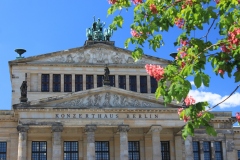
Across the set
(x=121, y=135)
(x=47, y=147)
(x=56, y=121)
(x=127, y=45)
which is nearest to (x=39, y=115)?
(x=56, y=121)

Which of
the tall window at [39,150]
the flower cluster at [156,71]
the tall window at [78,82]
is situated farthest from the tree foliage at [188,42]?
the tall window at [78,82]

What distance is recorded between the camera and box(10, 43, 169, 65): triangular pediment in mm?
43500

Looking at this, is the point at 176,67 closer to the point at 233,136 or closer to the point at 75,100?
the point at 75,100

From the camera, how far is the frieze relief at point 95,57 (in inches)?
1725

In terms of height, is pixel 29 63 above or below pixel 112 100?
above

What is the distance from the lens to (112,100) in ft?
124

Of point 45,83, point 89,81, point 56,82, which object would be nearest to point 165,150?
point 89,81

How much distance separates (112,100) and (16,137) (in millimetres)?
8573

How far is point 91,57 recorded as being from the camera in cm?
4447

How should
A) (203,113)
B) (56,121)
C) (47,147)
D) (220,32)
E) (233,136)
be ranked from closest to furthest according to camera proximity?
(203,113) < (220,32) < (56,121) < (47,147) < (233,136)

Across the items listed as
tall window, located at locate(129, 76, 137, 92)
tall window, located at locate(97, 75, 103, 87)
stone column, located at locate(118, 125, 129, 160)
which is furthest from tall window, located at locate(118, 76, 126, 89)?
stone column, located at locate(118, 125, 129, 160)

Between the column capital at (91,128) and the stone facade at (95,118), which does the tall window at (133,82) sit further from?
the column capital at (91,128)

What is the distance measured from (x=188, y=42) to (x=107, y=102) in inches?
1060

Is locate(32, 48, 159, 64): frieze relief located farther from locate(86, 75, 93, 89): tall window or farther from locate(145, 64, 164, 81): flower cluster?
locate(145, 64, 164, 81): flower cluster
